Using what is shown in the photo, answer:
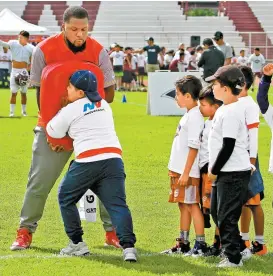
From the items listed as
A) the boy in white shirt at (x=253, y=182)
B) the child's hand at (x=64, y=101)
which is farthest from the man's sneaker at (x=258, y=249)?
the child's hand at (x=64, y=101)

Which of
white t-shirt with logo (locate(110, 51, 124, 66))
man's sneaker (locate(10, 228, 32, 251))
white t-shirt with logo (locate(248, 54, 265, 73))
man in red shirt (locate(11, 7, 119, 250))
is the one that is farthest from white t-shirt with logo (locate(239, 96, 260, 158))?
white t-shirt with logo (locate(248, 54, 265, 73))

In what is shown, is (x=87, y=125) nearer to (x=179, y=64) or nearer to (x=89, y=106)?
(x=89, y=106)

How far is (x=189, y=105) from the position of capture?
725 cm

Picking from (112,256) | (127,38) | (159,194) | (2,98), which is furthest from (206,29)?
(112,256)

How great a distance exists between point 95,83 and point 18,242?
1.58 metres

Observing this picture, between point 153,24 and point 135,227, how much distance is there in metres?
46.7

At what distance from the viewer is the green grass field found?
6684 mm

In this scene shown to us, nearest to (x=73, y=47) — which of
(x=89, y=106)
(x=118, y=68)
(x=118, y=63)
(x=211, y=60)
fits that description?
(x=89, y=106)

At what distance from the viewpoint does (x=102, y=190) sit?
6.95 metres

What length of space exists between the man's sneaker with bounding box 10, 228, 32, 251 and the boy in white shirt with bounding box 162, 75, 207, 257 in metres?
1.25

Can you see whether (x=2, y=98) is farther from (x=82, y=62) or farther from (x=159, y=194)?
(x=82, y=62)

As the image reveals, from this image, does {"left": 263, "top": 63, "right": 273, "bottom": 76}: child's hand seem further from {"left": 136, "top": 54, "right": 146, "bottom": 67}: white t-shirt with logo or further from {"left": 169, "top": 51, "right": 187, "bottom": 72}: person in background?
{"left": 136, "top": 54, "right": 146, "bottom": 67}: white t-shirt with logo

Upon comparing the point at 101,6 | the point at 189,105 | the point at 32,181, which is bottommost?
the point at 32,181

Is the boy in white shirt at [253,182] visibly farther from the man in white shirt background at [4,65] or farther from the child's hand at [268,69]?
the man in white shirt background at [4,65]
